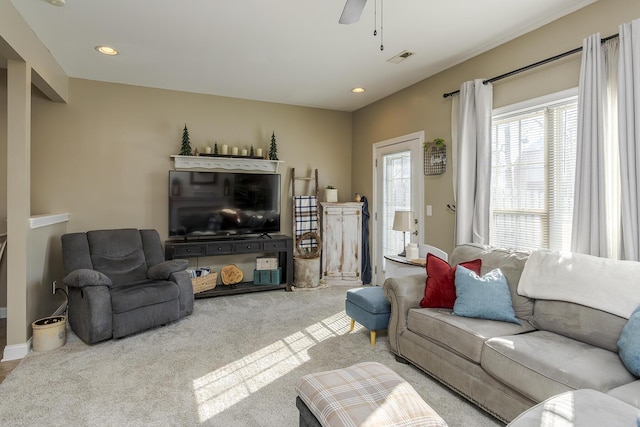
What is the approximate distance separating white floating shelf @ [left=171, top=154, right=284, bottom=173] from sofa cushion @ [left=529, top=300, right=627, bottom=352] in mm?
3787

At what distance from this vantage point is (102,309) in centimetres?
302

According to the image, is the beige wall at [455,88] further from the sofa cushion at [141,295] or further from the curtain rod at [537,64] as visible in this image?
the sofa cushion at [141,295]

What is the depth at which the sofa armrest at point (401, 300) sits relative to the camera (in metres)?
2.71

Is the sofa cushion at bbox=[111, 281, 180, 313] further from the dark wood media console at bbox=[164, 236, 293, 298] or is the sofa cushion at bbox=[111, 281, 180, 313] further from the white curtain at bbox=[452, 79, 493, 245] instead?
the white curtain at bbox=[452, 79, 493, 245]

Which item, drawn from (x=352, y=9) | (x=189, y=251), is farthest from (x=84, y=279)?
(x=352, y=9)

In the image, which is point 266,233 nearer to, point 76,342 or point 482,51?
point 76,342

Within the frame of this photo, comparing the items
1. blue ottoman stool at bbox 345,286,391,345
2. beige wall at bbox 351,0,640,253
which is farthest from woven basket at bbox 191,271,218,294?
beige wall at bbox 351,0,640,253

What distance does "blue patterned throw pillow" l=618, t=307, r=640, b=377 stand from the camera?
1644mm

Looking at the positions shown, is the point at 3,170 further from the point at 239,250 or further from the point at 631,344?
the point at 631,344

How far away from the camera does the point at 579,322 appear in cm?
206

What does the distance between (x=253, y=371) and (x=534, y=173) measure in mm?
2848

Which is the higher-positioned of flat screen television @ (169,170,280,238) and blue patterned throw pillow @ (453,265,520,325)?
flat screen television @ (169,170,280,238)

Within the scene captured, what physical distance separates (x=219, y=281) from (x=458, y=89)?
384cm

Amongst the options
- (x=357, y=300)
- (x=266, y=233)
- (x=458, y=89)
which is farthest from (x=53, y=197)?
(x=458, y=89)
